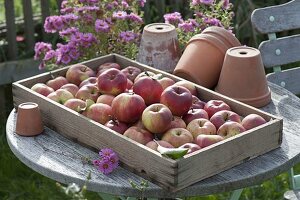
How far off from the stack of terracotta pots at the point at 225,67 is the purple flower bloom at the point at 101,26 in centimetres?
41

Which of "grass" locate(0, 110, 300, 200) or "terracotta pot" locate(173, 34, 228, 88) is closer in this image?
"terracotta pot" locate(173, 34, 228, 88)

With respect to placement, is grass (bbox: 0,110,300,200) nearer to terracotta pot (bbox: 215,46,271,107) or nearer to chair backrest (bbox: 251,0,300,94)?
chair backrest (bbox: 251,0,300,94)

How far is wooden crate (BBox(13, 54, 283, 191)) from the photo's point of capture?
223 cm

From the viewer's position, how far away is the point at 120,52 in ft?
10.7

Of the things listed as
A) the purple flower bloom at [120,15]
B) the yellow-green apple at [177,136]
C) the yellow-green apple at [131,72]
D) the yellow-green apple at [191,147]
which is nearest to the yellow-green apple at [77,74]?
the yellow-green apple at [131,72]

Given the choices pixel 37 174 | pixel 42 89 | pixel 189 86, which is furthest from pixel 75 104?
pixel 37 174

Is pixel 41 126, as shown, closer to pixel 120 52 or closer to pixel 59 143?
pixel 59 143

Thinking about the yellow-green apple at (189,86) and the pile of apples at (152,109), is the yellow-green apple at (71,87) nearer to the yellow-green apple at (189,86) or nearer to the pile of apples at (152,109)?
the pile of apples at (152,109)

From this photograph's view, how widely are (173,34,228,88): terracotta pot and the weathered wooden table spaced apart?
0.34 metres

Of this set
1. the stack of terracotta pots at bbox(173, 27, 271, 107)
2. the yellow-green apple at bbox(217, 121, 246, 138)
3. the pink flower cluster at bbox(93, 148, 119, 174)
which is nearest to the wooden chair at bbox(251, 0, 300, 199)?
the stack of terracotta pots at bbox(173, 27, 271, 107)

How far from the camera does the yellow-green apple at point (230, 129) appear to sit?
241 cm

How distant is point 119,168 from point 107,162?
0.06 metres

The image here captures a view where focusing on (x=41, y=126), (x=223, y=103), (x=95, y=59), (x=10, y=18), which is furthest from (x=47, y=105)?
(x=10, y=18)

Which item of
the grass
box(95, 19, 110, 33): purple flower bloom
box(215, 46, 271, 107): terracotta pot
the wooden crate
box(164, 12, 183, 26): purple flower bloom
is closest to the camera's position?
the wooden crate
